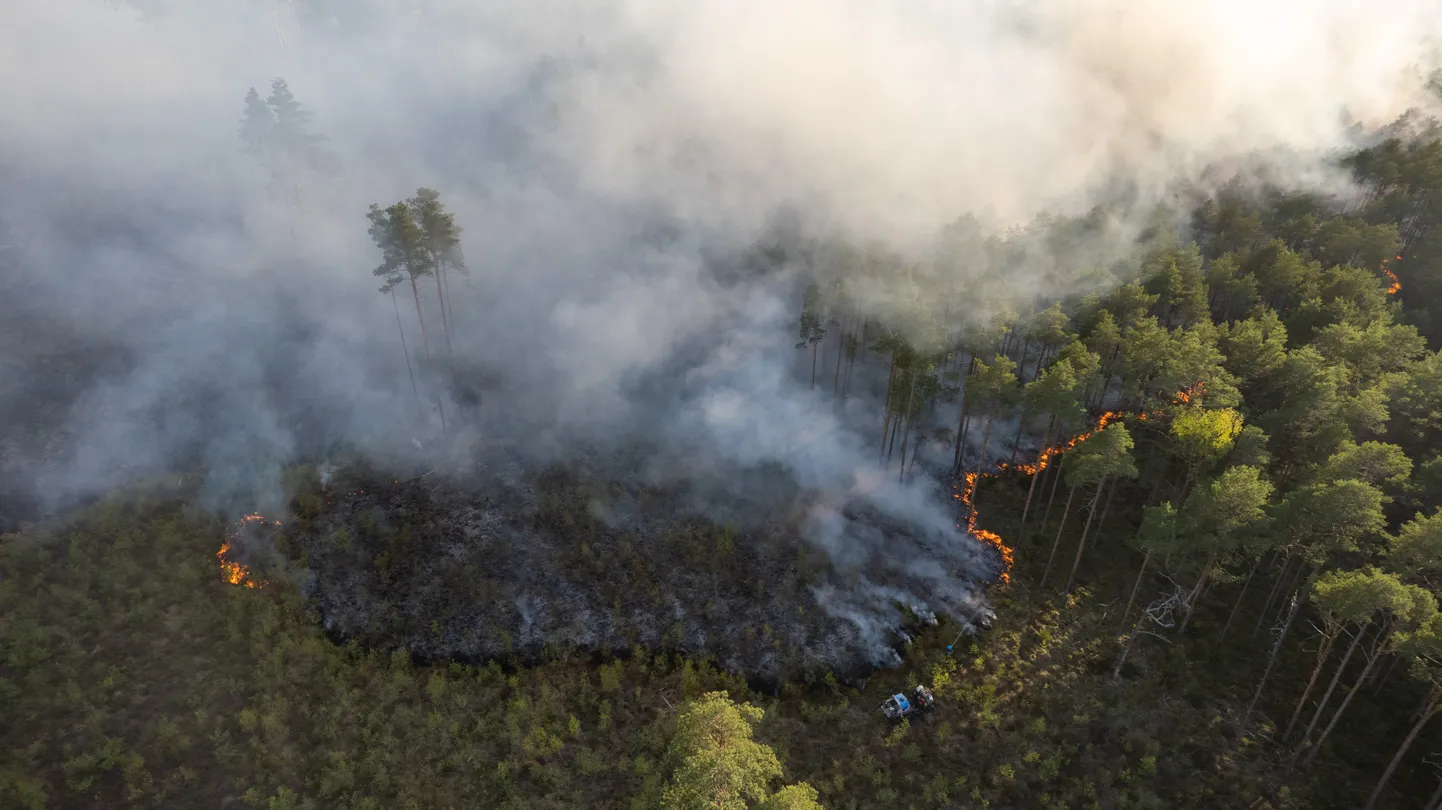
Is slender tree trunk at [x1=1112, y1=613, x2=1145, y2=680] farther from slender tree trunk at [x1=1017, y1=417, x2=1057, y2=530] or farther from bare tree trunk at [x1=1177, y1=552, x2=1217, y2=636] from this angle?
slender tree trunk at [x1=1017, y1=417, x2=1057, y2=530]

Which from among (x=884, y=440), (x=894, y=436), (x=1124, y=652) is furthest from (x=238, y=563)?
(x=1124, y=652)

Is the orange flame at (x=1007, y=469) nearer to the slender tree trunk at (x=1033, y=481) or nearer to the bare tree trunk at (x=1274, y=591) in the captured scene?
the slender tree trunk at (x=1033, y=481)

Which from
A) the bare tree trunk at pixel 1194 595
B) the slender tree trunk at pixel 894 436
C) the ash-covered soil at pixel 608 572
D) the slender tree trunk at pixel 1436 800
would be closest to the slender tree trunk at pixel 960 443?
the slender tree trunk at pixel 894 436

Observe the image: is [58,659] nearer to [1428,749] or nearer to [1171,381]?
[1171,381]

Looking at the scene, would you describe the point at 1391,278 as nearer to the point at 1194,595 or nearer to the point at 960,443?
the point at 960,443

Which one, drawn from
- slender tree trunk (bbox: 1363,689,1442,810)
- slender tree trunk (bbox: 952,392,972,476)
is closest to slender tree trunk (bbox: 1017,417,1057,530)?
slender tree trunk (bbox: 952,392,972,476)
